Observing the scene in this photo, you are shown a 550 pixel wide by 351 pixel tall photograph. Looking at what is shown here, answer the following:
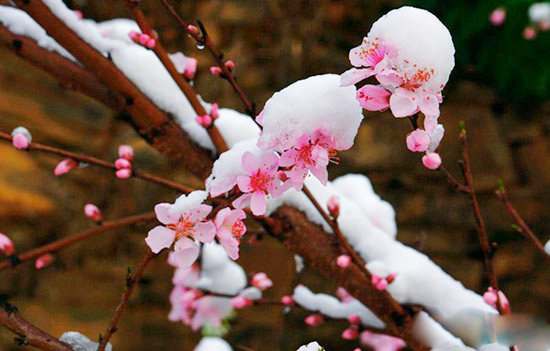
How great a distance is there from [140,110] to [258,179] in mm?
378

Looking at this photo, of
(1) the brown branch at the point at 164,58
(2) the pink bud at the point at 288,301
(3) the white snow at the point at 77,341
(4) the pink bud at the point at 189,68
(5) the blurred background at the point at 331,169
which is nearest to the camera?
(3) the white snow at the point at 77,341

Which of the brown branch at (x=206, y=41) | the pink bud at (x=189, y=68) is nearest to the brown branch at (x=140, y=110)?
the pink bud at (x=189, y=68)

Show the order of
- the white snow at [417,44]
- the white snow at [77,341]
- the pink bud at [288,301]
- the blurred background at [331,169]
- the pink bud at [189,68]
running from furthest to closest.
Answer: the blurred background at [331,169]
the pink bud at [288,301]
the pink bud at [189,68]
the white snow at [77,341]
the white snow at [417,44]

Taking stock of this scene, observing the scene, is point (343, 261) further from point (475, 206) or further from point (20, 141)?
point (20, 141)

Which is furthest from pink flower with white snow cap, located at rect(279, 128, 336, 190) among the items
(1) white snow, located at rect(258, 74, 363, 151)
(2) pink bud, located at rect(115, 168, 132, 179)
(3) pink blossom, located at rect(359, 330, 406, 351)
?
(3) pink blossom, located at rect(359, 330, 406, 351)

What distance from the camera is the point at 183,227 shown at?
1.22 feet

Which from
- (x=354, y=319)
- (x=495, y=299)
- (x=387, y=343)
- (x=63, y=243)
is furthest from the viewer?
(x=387, y=343)

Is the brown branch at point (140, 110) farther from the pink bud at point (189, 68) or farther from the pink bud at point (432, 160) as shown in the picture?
the pink bud at point (432, 160)

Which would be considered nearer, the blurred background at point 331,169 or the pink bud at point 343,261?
the pink bud at point 343,261

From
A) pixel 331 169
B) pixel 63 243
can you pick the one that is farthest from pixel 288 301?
pixel 331 169

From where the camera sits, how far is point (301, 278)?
8.29 feet

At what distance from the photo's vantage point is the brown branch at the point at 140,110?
620 millimetres

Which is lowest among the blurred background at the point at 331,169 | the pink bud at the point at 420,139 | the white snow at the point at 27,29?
the pink bud at the point at 420,139

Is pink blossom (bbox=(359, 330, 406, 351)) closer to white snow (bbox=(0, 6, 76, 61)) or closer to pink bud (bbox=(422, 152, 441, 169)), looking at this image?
pink bud (bbox=(422, 152, 441, 169))
